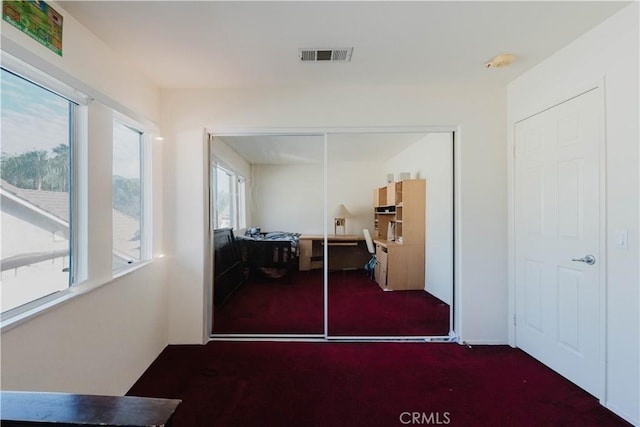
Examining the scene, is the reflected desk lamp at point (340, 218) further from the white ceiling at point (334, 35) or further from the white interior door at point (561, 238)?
the white interior door at point (561, 238)

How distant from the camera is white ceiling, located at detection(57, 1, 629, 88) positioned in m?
1.72

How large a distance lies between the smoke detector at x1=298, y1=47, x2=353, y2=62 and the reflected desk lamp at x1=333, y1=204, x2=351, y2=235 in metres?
1.53

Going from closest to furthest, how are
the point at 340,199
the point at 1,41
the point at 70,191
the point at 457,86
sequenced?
the point at 1,41 → the point at 70,191 → the point at 457,86 → the point at 340,199

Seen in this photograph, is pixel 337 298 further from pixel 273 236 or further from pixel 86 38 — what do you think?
pixel 86 38

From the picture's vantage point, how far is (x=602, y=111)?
1.93 meters

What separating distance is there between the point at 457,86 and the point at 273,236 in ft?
8.24

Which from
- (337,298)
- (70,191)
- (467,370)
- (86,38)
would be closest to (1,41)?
(86,38)

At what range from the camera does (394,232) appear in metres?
3.81

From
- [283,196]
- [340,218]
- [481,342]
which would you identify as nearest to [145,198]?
[283,196]

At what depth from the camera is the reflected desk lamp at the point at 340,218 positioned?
3279mm

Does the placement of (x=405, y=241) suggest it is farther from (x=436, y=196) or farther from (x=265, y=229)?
(x=265, y=229)

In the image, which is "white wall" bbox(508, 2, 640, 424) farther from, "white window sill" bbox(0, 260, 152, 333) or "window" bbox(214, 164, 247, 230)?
"white window sill" bbox(0, 260, 152, 333)

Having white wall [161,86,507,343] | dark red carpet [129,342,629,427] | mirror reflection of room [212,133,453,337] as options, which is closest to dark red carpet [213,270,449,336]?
mirror reflection of room [212,133,453,337]

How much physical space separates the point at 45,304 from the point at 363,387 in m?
2.06
